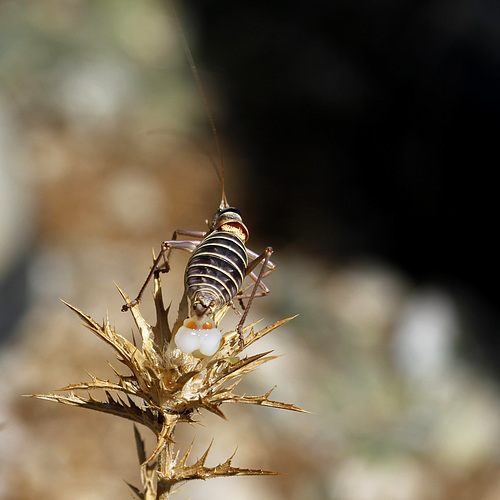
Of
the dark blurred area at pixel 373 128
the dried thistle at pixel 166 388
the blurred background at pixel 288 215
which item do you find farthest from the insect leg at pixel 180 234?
the dark blurred area at pixel 373 128

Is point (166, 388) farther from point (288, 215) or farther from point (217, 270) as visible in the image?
point (288, 215)

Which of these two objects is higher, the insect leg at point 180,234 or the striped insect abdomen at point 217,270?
the insect leg at point 180,234

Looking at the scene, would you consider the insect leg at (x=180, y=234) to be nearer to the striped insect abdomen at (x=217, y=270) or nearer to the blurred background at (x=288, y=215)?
the striped insect abdomen at (x=217, y=270)

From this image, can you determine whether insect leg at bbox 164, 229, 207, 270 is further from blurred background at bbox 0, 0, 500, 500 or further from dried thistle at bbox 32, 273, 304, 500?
blurred background at bbox 0, 0, 500, 500

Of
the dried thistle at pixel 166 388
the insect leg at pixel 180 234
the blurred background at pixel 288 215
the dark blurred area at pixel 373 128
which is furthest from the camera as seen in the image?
the dark blurred area at pixel 373 128

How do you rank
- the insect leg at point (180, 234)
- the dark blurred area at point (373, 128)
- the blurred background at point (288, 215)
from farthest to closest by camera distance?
the dark blurred area at point (373, 128)
the blurred background at point (288, 215)
the insect leg at point (180, 234)

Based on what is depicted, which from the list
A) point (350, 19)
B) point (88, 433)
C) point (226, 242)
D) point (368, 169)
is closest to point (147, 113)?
point (368, 169)

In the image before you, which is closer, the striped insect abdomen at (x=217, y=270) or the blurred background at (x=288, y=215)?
the striped insect abdomen at (x=217, y=270)
